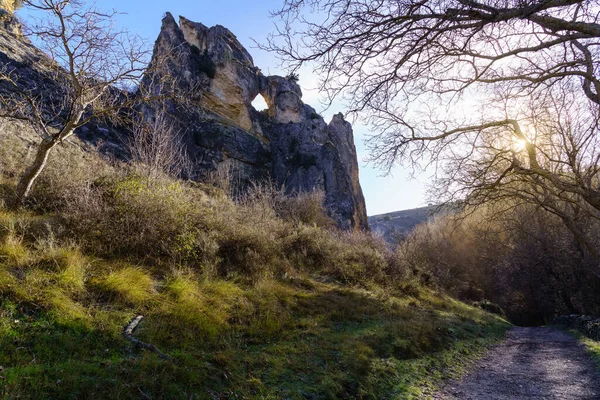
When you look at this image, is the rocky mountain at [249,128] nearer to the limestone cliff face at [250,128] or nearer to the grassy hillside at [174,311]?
the limestone cliff face at [250,128]

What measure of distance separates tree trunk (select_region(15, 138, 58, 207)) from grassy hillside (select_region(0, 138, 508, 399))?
34 centimetres

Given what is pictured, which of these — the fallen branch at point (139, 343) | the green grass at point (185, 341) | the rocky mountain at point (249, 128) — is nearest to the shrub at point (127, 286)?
the green grass at point (185, 341)

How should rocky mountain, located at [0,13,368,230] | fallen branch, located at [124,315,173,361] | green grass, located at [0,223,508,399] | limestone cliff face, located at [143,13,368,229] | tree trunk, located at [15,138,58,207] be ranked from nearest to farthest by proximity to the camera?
green grass, located at [0,223,508,399] < fallen branch, located at [124,315,173,361] < tree trunk, located at [15,138,58,207] < rocky mountain, located at [0,13,368,230] < limestone cliff face, located at [143,13,368,229]

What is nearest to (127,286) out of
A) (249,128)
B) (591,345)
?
(591,345)

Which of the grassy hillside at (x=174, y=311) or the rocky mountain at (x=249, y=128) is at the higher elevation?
the rocky mountain at (x=249, y=128)

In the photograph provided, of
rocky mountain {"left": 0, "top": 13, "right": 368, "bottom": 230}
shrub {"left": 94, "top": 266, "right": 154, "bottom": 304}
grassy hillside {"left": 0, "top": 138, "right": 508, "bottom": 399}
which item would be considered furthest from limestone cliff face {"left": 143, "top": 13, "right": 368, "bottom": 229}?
shrub {"left": 94, "top": 266, "right": 154, "bottom": 304}

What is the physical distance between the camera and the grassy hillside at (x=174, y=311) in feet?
11.1

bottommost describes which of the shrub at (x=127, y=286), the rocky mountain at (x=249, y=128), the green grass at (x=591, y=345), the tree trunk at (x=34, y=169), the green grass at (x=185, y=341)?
the green grass at (x=591, y=345)

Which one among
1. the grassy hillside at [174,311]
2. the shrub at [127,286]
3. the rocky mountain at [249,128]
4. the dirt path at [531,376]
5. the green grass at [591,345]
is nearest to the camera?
the grassy hillside at [174,311]

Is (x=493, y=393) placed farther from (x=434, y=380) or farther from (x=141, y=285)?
(x=141, y=285)

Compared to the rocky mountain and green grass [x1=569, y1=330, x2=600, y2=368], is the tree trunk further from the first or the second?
the rocky mountain

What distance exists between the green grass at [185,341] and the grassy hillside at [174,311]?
0.02 meters

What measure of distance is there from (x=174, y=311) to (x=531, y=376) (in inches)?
281

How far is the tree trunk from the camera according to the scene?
6.92 m
